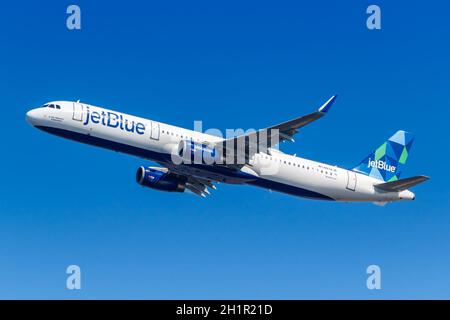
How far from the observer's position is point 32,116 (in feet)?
188

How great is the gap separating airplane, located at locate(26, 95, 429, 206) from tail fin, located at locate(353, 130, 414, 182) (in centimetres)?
68

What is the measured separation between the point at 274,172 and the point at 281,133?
5104 mm

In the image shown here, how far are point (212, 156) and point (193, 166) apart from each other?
1.51 metres

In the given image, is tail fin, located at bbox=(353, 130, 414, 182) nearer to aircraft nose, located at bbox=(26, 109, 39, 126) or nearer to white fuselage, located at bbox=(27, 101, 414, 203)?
white fuselage, located at bbox=(27, 101, 414, 203)

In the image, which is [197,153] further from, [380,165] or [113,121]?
[380,165]

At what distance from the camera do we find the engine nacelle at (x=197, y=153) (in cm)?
5803

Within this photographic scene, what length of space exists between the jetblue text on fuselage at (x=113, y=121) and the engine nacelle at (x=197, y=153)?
3077 mm

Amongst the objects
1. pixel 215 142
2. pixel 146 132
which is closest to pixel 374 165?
pixel 215 142

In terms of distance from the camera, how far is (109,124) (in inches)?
2266

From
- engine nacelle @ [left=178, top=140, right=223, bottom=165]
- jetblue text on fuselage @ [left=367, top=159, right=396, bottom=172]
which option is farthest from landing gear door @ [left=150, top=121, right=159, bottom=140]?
jetblue text on fuselage @ [left=367, top=159, right=396, bottom=172]

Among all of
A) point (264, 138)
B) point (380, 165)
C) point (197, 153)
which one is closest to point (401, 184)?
point (380, 165)

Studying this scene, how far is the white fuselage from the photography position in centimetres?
5728

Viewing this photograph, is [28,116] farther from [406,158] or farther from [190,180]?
[406,158]

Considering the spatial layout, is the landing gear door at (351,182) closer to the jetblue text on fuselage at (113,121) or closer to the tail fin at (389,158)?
the tail fin at (389,158)
